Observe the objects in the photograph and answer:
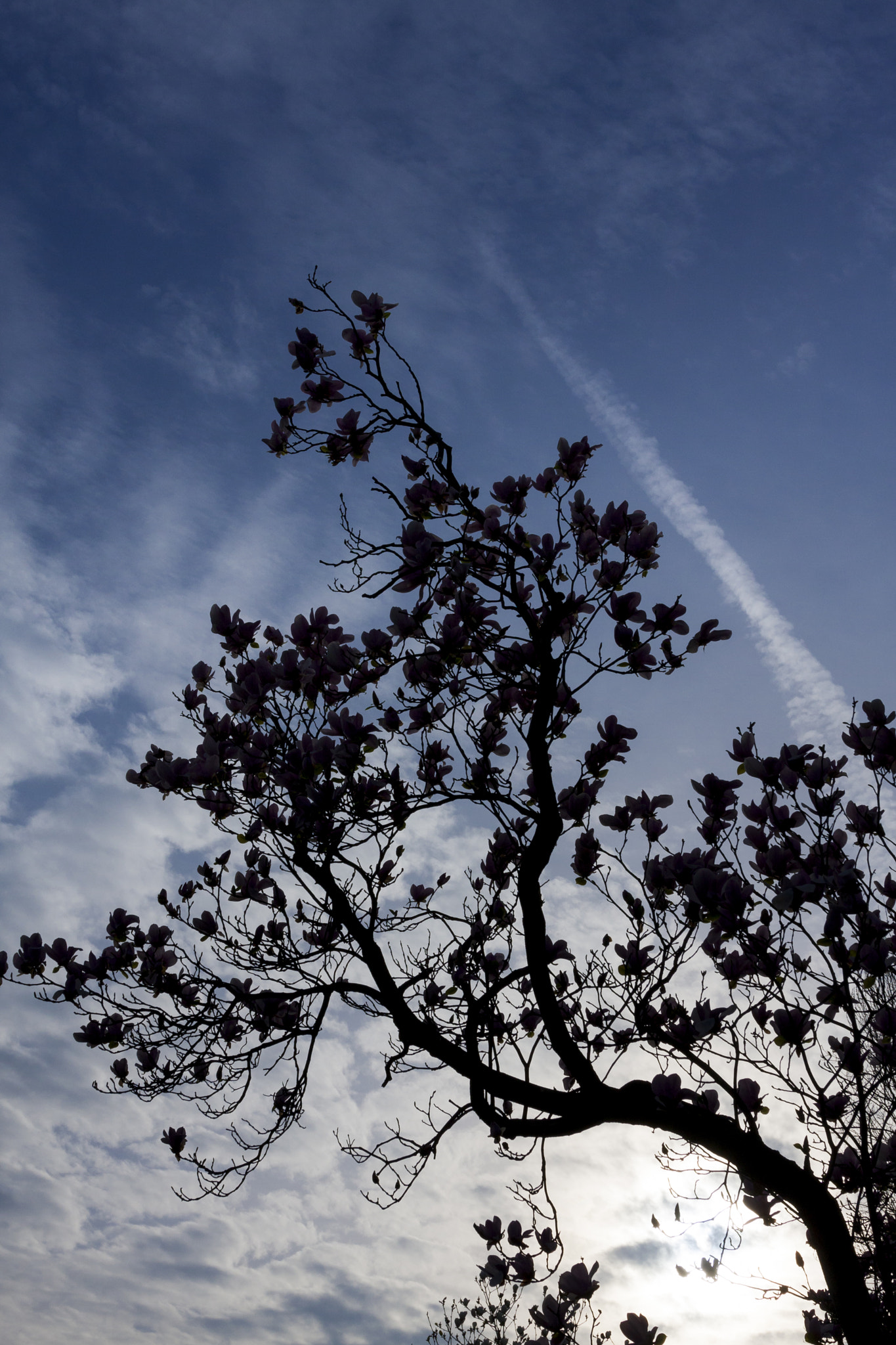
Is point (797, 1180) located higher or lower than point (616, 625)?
lower

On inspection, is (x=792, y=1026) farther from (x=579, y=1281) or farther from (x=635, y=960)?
(x=579, y=1281)

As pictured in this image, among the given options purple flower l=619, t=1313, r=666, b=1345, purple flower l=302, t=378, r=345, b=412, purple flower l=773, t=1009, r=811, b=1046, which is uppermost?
purple flower l=302, t=378, r=345, b=412

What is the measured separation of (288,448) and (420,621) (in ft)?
4.07

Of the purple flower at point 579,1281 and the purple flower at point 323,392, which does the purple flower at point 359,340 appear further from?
the purple flower at point 579,1281

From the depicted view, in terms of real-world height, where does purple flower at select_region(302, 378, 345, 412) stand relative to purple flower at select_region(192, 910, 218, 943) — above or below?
above

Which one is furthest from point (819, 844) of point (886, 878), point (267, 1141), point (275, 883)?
point (267, 1141)

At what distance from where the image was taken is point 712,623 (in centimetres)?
430

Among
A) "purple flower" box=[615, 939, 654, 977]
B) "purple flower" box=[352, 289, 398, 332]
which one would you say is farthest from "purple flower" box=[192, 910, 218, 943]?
"purple flower" box=[352, 289, 398, 332]

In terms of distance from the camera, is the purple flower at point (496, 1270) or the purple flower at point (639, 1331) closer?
the purple flower at point (639, 1331)

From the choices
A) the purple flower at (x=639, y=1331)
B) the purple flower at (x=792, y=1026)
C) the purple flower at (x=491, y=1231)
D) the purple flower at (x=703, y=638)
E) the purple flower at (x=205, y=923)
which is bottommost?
the purple flower at (x=639, y=1331)

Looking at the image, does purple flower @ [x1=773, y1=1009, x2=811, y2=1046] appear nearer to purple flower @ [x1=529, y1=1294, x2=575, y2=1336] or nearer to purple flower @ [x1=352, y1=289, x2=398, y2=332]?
purple flower @ [x1=529, y1=1294, x2=575, y2=1336]

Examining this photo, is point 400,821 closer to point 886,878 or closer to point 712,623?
point 712,623

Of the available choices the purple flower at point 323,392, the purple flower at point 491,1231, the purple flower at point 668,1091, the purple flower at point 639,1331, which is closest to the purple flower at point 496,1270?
the purple flower at point 491,1231

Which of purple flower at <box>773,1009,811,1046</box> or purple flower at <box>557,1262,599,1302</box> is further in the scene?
purple flower at <box>557,1262,599,1302</box>
